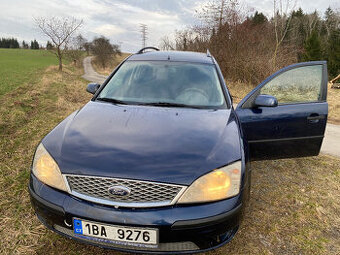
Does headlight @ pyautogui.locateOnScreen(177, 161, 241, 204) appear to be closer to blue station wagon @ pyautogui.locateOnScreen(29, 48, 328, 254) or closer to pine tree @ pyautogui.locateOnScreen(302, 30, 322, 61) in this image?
blue station wagon @ pyautogui.locateOnScreen(29, 48, 328, 254)

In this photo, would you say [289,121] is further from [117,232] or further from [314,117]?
[117,232]

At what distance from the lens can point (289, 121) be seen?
9.60 ft

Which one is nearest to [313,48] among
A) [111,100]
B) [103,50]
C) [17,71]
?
[103,50]

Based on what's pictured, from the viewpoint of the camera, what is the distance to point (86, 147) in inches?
71.3

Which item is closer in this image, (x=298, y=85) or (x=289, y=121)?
(x=289, y=121)

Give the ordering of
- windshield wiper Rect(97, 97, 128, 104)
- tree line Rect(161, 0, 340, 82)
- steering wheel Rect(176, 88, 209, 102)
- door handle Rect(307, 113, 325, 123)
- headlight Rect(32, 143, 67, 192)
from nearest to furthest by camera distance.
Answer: headlight Rect(32, 143, 67, 192) < windshield wiper Rect(97, 97, 128, 104) < steering wheel Rect(176, 88, 209, 102) < door handle Rect(307, 113, 325, 123) < tree line Rect(161, 0, 340, 82)

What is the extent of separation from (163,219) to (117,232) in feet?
0.99

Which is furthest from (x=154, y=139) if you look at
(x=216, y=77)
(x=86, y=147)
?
(x=216, y=77)

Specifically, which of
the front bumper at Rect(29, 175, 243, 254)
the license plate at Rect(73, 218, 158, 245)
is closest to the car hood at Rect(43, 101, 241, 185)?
the front bumper at Rect(29, 175, 243, 254)

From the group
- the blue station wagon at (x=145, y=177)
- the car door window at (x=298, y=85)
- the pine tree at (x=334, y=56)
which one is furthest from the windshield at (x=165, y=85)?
the pine tree at (x=334, y=56)

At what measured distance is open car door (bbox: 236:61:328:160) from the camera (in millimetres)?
2930

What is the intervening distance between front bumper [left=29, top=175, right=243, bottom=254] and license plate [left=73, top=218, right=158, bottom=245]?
3 centimetres

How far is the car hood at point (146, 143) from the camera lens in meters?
1.63

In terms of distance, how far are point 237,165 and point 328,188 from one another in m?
2.30
